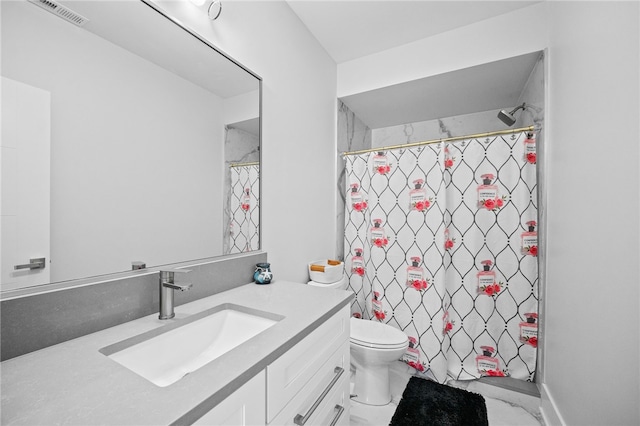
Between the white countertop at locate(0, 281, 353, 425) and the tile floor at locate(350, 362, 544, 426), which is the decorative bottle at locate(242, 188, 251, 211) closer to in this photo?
the white countertop at locate(0, 281, 353, 425)

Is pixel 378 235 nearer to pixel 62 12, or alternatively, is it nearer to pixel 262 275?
pixel 262 275

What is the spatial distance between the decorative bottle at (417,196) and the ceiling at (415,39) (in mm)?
834

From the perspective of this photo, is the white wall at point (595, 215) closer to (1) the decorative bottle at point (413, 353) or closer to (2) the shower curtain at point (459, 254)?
(2) the shower curtain at point (459, 254)

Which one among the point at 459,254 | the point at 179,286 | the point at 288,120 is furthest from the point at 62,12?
the point at 459,254

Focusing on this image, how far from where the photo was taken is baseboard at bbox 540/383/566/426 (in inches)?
56.5

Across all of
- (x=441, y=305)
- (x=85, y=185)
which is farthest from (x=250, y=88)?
(x=441, y=305)

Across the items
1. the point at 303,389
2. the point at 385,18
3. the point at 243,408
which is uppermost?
the point at 385,18

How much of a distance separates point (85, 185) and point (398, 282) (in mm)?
1976

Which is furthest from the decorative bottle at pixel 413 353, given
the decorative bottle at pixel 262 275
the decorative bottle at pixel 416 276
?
the decorative bottle at pixel 262 275

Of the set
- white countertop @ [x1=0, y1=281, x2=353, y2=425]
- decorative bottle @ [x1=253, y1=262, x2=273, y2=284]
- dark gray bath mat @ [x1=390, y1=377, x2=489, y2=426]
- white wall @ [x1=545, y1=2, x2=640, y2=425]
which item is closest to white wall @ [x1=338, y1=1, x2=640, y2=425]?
white wall @ [x1=545, y1=2, x2=640, y2=425]

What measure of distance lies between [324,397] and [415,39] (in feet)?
8.00

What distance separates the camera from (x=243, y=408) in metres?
0.64

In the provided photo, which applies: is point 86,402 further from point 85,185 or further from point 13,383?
point 85,185

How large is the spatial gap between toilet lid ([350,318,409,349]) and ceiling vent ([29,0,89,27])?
191 centimetres
